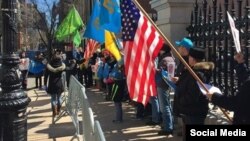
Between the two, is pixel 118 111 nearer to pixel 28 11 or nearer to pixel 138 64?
pixel 138 64

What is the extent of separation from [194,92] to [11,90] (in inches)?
98.7

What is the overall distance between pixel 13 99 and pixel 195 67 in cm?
249

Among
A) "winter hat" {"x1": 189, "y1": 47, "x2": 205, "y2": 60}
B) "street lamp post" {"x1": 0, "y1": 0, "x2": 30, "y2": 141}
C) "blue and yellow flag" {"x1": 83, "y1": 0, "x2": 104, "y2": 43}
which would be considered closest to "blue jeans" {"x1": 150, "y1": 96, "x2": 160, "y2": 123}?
"blue and yellow flag" {"x1": 83, "y1": 0, "x2": 104, "y2": 43}

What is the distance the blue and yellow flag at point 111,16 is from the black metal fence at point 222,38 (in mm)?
1724

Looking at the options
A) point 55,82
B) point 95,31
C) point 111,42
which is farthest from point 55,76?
point 111,42

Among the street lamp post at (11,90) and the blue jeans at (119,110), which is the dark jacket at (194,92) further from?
the blue jeans at (119,110)

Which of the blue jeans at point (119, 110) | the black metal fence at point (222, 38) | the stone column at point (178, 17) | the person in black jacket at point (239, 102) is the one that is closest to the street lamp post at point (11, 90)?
the person in black jacket at point (239, 102)

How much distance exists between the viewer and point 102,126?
30.4 feet

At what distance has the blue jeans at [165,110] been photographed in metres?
8.00

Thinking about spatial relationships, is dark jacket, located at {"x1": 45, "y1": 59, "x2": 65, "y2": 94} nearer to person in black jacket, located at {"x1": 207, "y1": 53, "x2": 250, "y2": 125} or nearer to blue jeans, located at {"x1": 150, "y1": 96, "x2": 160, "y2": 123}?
blue jeans, located at {"x1": 150, "y1": 96, "x2": 160, "y2": 123}

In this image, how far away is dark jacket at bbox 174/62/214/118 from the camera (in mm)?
5562

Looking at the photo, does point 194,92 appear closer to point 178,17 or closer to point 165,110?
point 165,110

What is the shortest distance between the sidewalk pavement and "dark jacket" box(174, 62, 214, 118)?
2185 mm

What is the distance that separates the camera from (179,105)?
589 centimetres
